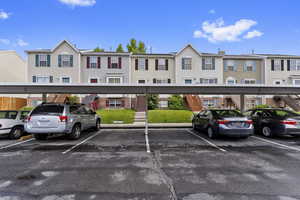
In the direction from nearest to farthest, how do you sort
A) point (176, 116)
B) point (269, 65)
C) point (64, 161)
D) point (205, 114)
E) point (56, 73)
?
1. point (64, 161)
2. point (205, 114)
3. point (176, 116)
4. point (56, 73)
5. point (269, 65)

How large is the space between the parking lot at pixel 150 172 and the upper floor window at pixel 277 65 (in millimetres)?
20724

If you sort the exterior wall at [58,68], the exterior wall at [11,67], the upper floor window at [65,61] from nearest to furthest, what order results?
the exterior wall at [58,68]
the upper floor window at [65,61]
the exterior wall at [11,67]

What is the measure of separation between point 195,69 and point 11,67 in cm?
2605

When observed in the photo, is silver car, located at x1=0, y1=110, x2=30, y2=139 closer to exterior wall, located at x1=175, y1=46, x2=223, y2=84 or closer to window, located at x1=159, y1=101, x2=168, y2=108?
window, located at x1=159, y1=101, x2=168, y2=108

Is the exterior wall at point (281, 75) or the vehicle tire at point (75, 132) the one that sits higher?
the exterior wall at point (281, 75)

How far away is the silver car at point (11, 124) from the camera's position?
7.75 metres

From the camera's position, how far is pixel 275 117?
Result: 8.32 metres

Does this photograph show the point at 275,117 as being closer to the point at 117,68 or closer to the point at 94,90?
the point at 94,90

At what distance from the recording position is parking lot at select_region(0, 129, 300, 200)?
322 cm

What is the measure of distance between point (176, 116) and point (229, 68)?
1265 centimetres

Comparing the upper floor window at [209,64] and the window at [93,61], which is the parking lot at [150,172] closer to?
the window at [93,61]

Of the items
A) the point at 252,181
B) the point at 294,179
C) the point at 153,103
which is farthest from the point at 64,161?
the point at 153,103

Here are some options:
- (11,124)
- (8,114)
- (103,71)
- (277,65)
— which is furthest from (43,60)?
(277,65)

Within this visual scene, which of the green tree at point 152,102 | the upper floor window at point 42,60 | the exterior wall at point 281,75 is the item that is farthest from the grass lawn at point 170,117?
the exterior wall at point 281,75
